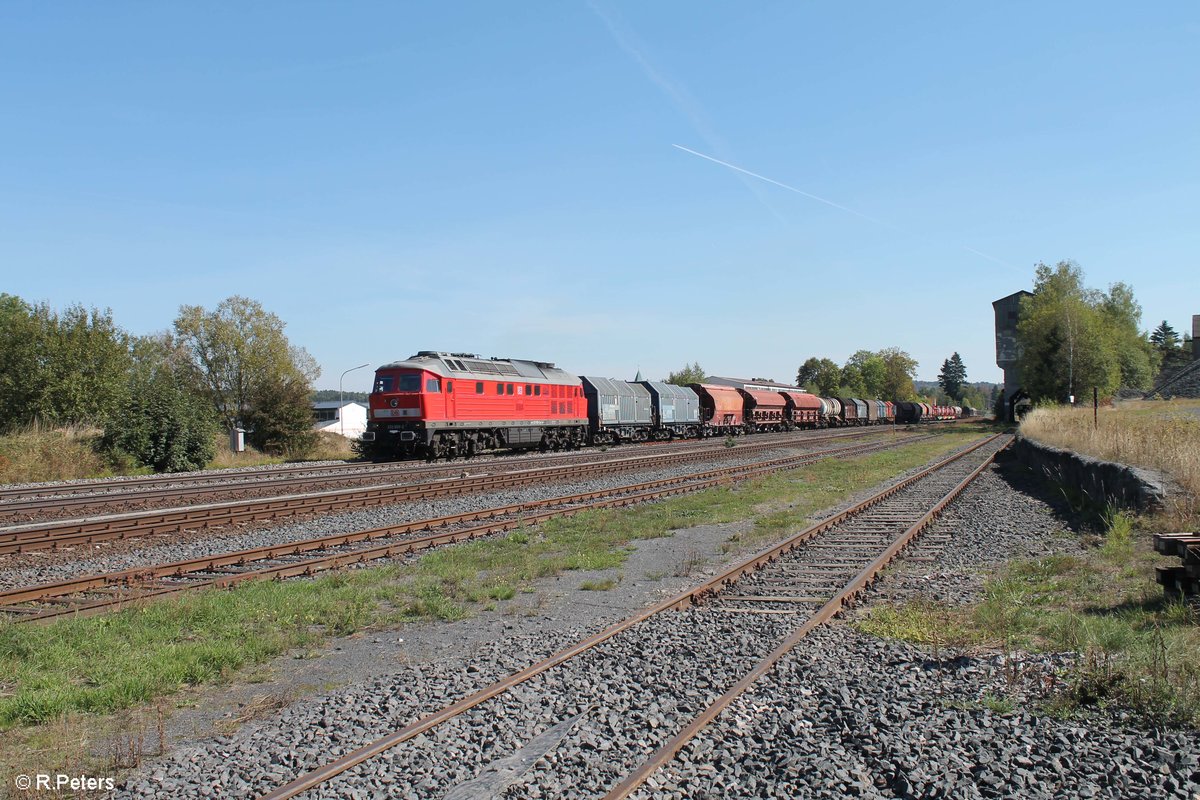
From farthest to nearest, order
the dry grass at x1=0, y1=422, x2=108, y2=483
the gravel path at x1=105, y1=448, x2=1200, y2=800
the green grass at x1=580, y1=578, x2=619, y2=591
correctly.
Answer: the dry grass at x1=0, y1=422, x2=108, y2=483, the green grass at x1=580, y1=578, x2=619, y2=591, the gravel path at x1=105, y1=448, x2=1200, y2=800

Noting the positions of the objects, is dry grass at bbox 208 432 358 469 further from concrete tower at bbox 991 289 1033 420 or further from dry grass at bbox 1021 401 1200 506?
concrete tower at bbox 991 289 1033 420

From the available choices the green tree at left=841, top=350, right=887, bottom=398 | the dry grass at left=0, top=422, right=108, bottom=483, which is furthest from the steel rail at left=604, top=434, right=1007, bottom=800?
the green tree at left=841, top=350, right=887, bottom=398

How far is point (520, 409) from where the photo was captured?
1265 inches

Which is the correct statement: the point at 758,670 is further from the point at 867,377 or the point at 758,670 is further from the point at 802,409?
the point at 867,377

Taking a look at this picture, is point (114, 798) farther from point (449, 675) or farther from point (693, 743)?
point (693, 743)

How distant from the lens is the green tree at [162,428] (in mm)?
27188

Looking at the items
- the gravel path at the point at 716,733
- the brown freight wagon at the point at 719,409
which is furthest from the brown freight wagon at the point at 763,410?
the gravel path at the point at 716,733

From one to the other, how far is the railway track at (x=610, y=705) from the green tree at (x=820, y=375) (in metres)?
140

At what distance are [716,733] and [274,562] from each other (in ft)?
26.1

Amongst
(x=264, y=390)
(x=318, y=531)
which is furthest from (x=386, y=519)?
(x=264, y=390)

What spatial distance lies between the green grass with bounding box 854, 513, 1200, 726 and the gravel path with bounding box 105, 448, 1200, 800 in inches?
11.8

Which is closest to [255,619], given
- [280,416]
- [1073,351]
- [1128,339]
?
[280,416]

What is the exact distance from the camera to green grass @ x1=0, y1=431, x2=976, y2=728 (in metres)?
Answer: 6.07

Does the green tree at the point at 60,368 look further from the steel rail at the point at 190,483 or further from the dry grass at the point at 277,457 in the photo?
the steel rail at the point at 190,483
